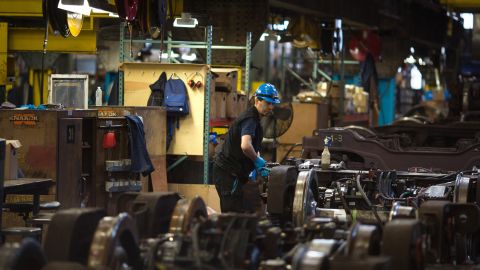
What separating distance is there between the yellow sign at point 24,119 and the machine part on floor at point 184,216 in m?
3.92

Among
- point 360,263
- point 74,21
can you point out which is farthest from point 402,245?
point 74,21

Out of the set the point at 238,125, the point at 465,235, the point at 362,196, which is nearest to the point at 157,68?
the point at 238,125

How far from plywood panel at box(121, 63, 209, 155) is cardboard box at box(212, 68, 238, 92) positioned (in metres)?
0.78

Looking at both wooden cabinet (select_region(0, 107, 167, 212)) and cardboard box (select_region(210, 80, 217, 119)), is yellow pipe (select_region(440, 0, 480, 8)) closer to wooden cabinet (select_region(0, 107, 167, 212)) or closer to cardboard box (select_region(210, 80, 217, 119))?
cardboard box (select_region(210, 80, 217, 119))

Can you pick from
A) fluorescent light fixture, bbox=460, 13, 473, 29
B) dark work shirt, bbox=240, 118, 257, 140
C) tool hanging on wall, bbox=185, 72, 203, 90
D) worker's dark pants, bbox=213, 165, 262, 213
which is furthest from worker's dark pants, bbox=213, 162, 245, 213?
fluorescent light fixture, bbox=460, 13, 473, 29

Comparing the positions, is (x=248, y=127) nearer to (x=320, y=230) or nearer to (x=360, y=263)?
(x=320, y=230)

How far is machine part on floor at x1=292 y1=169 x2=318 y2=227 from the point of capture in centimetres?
773

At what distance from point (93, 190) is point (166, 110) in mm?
2137

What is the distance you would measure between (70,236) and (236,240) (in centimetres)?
90

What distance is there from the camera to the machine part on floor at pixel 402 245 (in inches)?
233

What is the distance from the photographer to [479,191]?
866 centimetres

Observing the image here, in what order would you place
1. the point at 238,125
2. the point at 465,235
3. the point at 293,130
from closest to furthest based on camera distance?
1. the point at 465,235
2. the point at 238,125
3. the point at 293,130

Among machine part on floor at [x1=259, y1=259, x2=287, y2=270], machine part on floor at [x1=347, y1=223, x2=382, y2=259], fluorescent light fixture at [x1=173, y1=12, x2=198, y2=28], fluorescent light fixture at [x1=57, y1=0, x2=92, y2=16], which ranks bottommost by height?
machine part on floor at [x1=259, y1=259, x2=287, y2=270]

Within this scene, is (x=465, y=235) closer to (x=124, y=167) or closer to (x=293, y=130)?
(x=124, y=167)
